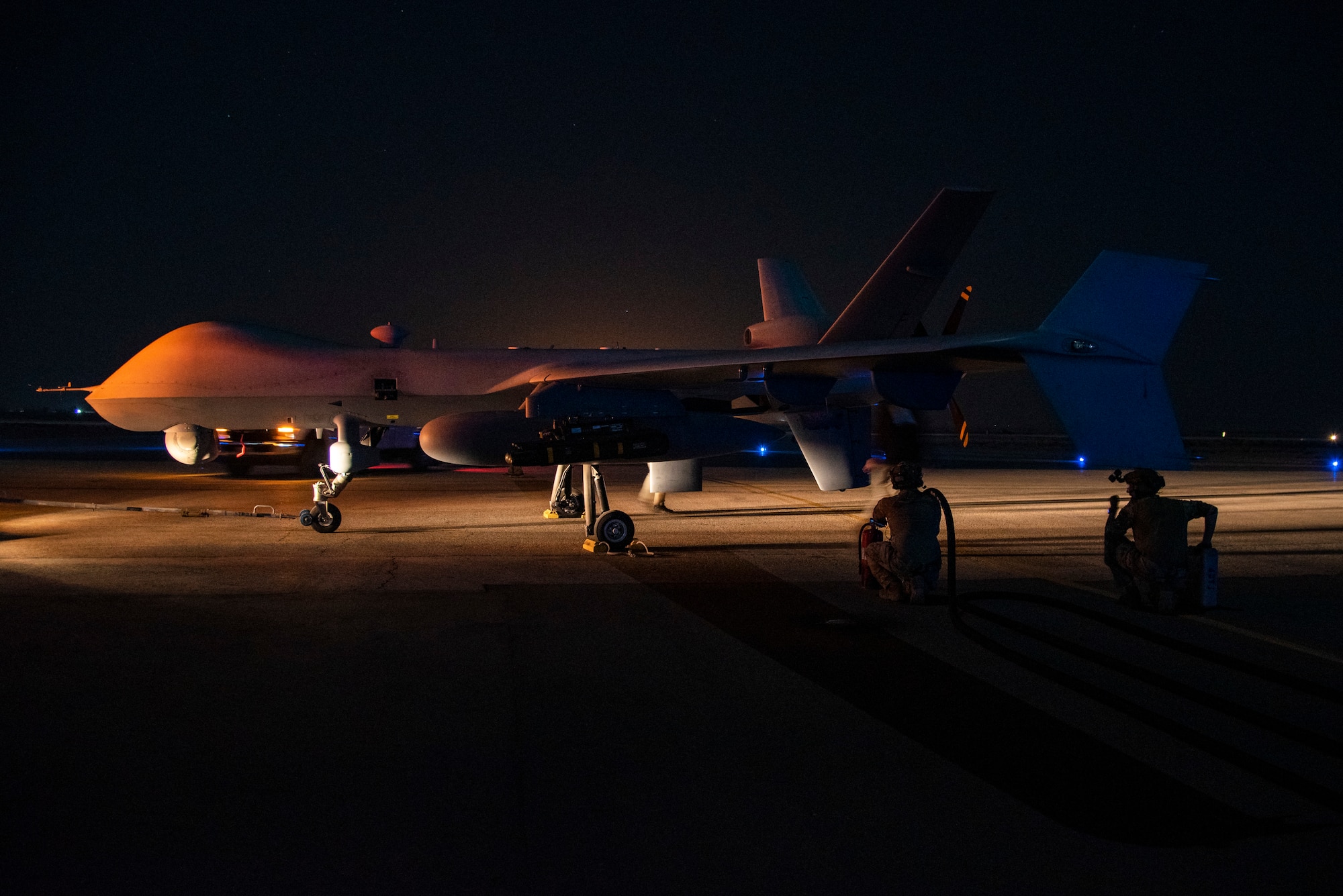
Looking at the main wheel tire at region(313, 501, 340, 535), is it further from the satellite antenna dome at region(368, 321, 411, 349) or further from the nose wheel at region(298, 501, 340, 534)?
the satellite antenna dome at region(368, 321, 411, 349)

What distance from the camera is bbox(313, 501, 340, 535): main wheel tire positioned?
14.0m

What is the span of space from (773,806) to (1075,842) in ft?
4.22

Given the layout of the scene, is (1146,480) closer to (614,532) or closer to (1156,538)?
(1156,538)

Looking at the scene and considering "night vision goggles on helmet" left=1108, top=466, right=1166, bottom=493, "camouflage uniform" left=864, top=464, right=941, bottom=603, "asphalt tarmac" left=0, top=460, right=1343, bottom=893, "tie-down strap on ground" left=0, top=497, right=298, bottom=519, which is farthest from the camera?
"tie-down strap on ground" left=0, top=497, right=298, bottom=519

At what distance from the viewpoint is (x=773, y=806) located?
13.6 feet

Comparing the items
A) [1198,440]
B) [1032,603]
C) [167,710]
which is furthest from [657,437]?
[1198,440]

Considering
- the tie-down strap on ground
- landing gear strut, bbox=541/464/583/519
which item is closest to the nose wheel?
the tie-down strap on ground

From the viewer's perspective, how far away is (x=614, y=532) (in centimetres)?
1195

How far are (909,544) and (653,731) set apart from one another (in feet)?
14.5

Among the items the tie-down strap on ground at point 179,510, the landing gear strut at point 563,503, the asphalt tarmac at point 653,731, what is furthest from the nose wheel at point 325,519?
the landing gear strut at point 563,503

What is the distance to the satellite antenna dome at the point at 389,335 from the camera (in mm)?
14719

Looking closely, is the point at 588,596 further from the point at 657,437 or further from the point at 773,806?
the point at 773,806

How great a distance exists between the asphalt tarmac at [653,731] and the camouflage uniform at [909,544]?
44 cm

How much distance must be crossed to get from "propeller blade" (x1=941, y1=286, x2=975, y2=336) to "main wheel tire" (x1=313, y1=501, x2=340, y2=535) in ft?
34.3
